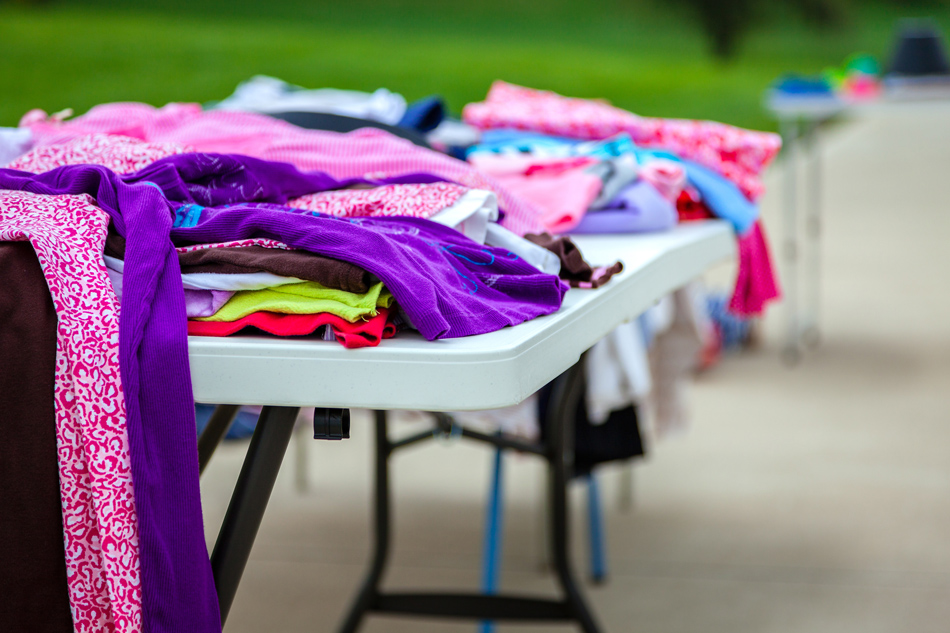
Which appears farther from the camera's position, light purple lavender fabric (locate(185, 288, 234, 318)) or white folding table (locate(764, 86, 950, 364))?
white folding table (locate(764, 86, 950, 364))

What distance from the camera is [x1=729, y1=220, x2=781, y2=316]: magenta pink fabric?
1.53 metres

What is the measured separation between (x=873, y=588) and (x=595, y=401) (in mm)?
742

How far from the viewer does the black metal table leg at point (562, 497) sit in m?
1.49

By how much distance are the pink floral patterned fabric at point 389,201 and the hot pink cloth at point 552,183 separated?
0.22m

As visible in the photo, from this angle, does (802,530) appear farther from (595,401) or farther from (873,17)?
(873,17)

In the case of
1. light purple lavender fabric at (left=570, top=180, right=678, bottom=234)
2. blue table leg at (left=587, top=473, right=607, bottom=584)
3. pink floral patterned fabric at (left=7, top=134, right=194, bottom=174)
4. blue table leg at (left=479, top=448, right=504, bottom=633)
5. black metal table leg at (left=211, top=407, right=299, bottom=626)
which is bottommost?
blue table leg at (left=587, top=473, right=607, bottom=584)

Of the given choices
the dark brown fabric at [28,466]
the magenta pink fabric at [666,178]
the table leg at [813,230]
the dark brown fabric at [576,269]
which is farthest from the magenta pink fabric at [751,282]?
the table leg at [813,230]

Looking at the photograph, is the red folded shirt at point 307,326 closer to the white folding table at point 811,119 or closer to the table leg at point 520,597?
the table leg at point 520,597

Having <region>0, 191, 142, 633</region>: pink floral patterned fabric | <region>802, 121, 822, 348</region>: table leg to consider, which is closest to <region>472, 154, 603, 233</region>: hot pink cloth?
<region>0, 191, 142, 633</region>: pink floral patterned fabric

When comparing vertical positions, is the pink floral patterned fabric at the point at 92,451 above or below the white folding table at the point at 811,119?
above

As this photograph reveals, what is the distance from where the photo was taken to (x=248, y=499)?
845 mm

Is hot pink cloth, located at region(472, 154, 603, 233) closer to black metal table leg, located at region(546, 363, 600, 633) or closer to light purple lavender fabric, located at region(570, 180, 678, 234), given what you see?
light purple lavender fabric, located at region(570, 180, 678, 234)

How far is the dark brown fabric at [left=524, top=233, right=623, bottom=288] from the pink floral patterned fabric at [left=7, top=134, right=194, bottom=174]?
0.40 meters

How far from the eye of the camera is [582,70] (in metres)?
9.58
